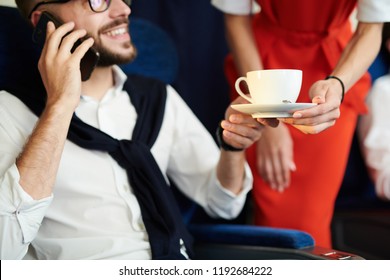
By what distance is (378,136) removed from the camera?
202cm

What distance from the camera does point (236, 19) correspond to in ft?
5.62

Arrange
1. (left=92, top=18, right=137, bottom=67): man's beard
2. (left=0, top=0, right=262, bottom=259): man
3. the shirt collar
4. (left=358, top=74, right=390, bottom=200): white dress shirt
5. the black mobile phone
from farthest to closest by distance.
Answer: (left=358, top=74, right=390, bottom=200): white dress shirt < the shirt collar < (left=92, top=18, right=137, bottom=67): man's beard < the black mobile phone < (left=0, top=0, right=262, bottom=259): man

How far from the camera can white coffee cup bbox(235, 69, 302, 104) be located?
114cm

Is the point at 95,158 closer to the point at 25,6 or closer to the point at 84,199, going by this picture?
the point at 84,199

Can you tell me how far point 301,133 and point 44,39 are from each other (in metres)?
0.80

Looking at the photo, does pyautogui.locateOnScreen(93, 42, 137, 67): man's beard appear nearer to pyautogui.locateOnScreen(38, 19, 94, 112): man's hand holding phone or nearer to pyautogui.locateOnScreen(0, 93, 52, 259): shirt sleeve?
pyautogui.locateOnScreen(38, 19, 94, 112): man's hand holding phone

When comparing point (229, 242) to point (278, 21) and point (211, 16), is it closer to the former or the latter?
point (278, 21)

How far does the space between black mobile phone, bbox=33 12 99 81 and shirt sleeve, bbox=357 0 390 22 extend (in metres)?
0.66

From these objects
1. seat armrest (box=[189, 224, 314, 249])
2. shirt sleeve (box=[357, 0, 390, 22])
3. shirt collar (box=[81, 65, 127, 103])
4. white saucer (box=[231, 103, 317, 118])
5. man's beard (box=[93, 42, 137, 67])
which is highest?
shirt sleeve (box=[357, 0, 390, 22])

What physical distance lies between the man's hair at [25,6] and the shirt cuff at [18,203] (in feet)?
1.53

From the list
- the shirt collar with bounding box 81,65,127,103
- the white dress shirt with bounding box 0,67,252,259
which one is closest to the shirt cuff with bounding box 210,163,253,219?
the white dress shirt with bounding box 0,67,252,259

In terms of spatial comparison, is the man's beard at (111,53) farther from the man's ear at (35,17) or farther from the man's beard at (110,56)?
the man's ear at (35,17)

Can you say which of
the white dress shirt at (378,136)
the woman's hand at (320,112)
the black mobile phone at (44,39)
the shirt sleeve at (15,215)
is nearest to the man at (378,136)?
the white dress shirt at (378,136)

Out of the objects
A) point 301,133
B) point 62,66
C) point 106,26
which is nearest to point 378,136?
point 301,133
